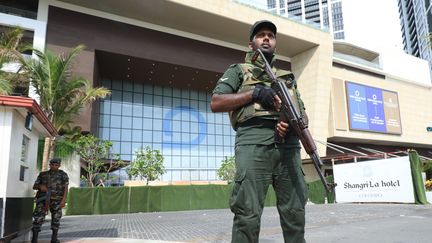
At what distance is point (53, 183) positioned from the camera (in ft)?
24.6

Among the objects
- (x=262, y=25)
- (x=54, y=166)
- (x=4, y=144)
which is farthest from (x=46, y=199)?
(x=262, y=25)

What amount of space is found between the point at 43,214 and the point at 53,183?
63 cm

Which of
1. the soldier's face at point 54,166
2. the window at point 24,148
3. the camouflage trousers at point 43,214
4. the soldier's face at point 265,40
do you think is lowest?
the camouflage trousers at point 43,214

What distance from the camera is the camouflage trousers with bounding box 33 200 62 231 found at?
289 inches

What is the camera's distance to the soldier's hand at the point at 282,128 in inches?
96.6

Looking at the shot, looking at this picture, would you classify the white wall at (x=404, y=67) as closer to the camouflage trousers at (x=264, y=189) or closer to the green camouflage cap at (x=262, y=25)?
the green camouflage cap at (x=262, y=25)

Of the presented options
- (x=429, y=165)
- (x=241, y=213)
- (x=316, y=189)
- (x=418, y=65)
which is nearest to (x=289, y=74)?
(x=241, y=213)

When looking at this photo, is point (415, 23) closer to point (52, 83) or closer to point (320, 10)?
point (320, 10)

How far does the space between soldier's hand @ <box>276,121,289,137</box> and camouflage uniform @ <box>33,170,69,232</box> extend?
634 centimetres

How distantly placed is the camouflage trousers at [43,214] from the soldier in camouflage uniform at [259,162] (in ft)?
20.0

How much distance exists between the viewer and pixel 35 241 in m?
7.39

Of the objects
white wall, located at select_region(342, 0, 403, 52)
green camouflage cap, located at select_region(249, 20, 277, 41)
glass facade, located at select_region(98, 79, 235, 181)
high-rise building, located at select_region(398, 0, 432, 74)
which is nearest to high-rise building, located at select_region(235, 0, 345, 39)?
white wall, located at select_region(342, 0, 403, 52)

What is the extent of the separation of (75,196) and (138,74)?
15830mm

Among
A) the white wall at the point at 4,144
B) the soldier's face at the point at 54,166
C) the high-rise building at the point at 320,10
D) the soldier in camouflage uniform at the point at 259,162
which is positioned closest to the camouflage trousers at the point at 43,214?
the soldier's face at the point at 54,166
